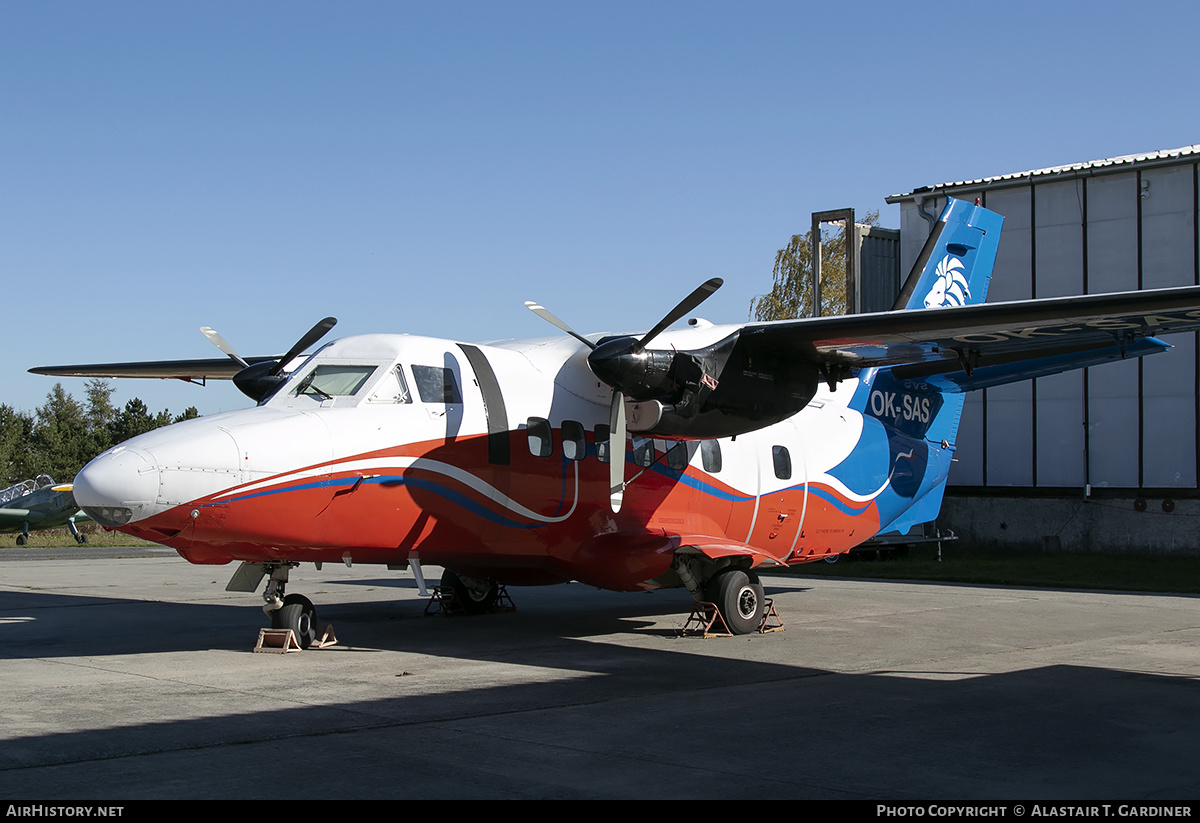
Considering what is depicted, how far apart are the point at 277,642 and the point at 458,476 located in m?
2.60

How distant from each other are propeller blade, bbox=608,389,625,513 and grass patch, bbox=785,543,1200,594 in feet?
40.3

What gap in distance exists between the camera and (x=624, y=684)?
10047mm

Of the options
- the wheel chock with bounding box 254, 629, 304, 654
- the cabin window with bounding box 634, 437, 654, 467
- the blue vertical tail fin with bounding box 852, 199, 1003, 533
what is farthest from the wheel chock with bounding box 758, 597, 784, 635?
the wheel chock with bounding box 254, 629, 304, 654

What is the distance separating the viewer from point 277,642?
1177 cm

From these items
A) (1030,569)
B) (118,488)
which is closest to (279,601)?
(118,488)

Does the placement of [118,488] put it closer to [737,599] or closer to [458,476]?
[458,476]

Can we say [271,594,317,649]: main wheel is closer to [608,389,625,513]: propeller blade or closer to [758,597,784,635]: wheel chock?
[608,389,625,513]: propeller blade

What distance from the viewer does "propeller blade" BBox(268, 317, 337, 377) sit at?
12852 millimetres

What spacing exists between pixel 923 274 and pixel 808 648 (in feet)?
24.6

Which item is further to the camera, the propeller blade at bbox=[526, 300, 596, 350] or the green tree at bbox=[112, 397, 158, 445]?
the green tree at bbox=[112, 397, 158, 445]

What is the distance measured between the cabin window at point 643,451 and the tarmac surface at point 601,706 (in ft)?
7.14

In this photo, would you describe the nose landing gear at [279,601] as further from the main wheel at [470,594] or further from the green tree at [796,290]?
the green tree at [796,290]
